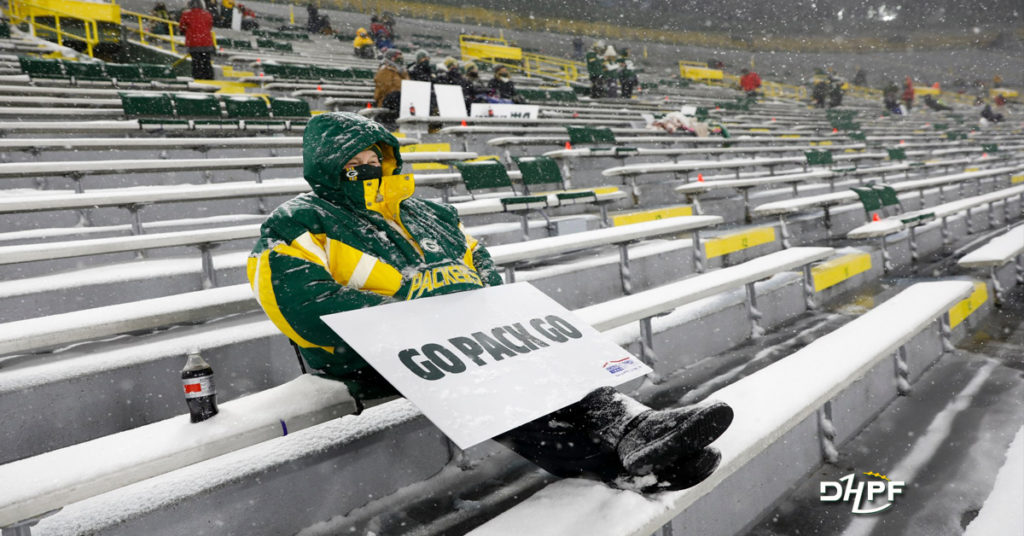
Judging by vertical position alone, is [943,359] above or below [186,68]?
below

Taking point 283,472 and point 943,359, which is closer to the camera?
point 283,472

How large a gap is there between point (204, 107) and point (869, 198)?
6.04 metres

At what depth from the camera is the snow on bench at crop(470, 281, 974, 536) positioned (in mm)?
1221

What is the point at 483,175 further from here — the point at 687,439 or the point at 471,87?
the point at 471,87

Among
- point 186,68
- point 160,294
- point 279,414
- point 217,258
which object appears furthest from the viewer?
point 186,68

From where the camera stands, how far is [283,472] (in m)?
1.47

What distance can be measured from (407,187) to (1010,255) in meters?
4.10

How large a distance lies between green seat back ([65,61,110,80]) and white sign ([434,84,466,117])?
13.1ft

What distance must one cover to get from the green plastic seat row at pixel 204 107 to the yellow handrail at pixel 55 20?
18.8 feet

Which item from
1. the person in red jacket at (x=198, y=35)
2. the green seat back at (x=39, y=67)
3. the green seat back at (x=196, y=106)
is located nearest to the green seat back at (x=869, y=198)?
the green seat back at (x=196, y=106)

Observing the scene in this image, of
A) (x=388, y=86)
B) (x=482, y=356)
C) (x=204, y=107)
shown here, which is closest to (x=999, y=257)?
(x=482, y=356)

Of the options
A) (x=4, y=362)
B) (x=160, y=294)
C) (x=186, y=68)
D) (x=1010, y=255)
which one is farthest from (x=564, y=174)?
(x=186, y=68)

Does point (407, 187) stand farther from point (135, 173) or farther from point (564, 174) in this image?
point (564, 174)

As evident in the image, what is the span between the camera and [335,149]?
5.16 feet
